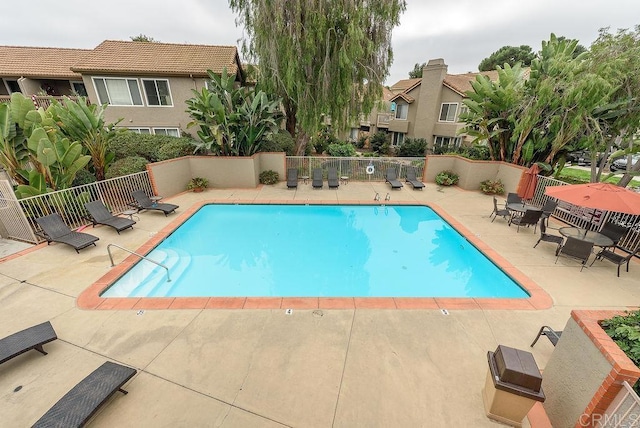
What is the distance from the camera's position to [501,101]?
42.4ft

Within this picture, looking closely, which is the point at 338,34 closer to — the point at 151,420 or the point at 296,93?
the point at 296,93

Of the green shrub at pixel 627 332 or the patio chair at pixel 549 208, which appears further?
the patio chair at pixel 549 208

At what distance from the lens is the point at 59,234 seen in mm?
8133

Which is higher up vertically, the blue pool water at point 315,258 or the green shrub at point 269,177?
the green shrub at point 269,177

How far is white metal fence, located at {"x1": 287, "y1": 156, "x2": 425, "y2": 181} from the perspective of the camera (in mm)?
16047

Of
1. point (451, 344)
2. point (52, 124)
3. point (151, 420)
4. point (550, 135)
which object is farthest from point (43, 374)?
point (550, 135)

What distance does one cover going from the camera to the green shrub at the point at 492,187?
13.9 meters

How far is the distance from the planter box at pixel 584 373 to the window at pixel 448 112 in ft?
85.0

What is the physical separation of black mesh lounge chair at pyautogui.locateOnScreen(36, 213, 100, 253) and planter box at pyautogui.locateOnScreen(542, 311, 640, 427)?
11.4 metres

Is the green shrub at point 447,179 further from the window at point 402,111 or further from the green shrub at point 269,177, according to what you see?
the window at point 402,111

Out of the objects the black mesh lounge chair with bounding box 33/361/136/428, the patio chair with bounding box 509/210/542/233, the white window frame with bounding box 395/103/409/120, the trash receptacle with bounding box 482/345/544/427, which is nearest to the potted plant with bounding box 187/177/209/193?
the black mesh lounge chair with bounding box 33/361/136/428

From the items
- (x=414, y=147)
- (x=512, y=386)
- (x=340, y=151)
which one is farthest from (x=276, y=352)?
(x=414, y=147)

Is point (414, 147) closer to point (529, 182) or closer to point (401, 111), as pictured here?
point (401, 111)

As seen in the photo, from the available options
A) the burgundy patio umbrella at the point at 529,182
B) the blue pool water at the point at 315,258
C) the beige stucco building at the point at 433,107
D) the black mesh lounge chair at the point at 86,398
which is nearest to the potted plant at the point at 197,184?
the blue pool water at the point at 315,258
